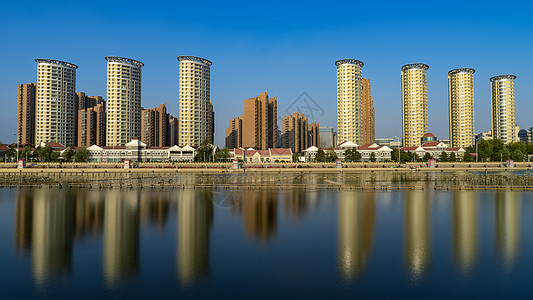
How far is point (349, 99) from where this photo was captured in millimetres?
186125

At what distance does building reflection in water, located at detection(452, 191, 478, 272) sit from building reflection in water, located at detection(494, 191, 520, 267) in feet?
6.01

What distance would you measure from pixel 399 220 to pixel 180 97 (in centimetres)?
14746

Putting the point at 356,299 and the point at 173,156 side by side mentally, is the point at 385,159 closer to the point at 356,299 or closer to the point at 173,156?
the point at 173,156

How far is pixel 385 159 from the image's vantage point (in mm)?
151500

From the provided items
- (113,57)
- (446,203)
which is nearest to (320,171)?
(446,203)

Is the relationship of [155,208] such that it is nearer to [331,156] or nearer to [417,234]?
[417,234]

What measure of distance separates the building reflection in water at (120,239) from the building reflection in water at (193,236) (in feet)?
11.3

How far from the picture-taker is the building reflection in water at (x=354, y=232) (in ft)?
77.9

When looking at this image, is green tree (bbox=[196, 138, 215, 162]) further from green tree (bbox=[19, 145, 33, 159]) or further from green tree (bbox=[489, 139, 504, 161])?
green tree (bbox=[489, 139, 504, 161])

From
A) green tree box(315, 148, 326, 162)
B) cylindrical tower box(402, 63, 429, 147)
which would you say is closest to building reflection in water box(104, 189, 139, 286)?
green tree box(315, 148, 326, 162)

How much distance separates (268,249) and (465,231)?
19.9 m

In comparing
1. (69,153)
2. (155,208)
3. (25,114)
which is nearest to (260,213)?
(155,208)

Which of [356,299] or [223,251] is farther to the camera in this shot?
[223,251]

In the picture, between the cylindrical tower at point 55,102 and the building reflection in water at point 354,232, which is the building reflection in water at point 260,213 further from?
the cylindrical tower at point 55,102
